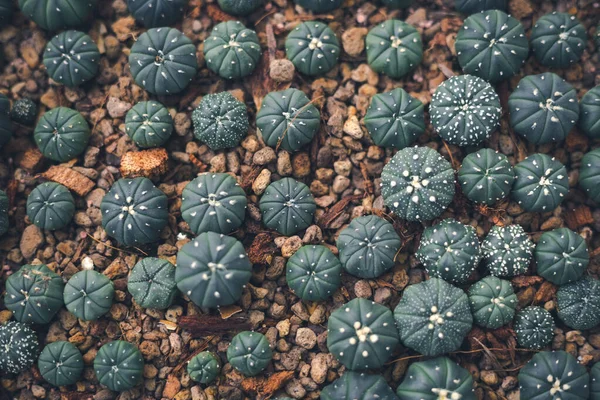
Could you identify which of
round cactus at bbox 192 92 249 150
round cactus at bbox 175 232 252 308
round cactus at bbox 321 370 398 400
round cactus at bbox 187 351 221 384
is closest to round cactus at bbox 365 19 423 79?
Answer: round cactus at bbox 192 92 249 150

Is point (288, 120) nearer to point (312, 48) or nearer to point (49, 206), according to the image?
point (312, 48)

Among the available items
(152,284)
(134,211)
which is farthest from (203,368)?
(134,211)

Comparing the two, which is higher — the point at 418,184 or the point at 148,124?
the point at 148,124

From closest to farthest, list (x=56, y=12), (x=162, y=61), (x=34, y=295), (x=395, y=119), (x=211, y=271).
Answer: (x=211, y=271) → (x=34, y=295) → (x=395, y=119) → (x=162, y=61) → (x=56, y=12)

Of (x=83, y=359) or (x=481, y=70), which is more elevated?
(x=481, y=70)

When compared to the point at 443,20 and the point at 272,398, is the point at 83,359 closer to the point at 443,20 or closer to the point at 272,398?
the point at 272,398

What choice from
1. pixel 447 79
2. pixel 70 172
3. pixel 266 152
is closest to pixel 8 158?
pixel 70 172

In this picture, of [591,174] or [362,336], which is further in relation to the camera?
[591,174]

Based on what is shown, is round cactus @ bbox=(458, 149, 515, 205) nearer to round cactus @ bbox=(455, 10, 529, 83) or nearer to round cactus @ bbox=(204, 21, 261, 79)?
round cactus @ bbox=(455, 10, 529, 83)
